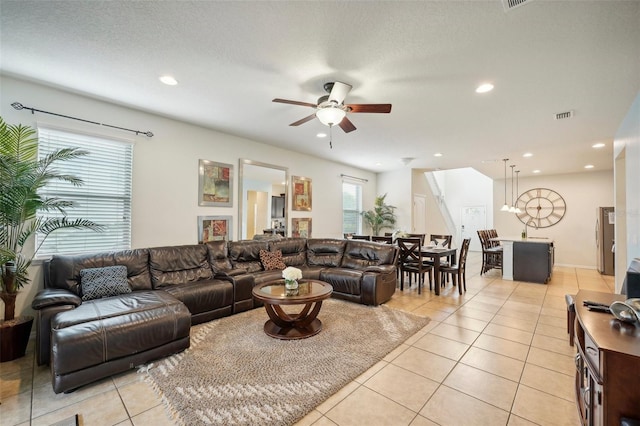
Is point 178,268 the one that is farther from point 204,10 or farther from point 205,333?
point 204,10

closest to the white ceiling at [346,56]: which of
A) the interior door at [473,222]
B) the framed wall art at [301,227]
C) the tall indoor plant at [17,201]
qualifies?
the tall indoor plant at [17,201]

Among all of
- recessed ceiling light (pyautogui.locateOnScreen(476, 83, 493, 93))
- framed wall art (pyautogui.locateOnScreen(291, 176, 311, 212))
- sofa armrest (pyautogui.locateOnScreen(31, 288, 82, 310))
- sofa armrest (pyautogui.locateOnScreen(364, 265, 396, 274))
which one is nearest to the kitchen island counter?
sofa armrest (pyautogui.locateOnScreen(364, 265, 396, 274))

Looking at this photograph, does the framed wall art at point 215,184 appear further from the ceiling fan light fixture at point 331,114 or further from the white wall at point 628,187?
the white wall at point 628,187

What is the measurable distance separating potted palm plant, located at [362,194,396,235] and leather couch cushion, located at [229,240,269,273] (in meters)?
4.08

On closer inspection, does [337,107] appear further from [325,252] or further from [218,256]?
[325,252]

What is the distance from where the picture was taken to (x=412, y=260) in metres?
5.16

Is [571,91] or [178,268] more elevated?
[571,91]

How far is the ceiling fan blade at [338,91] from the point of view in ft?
8.70

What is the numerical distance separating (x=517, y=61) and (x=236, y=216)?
441 centimetres

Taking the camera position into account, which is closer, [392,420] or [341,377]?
[392,420]

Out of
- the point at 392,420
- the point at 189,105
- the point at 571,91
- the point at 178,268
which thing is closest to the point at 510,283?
the point at 571,91

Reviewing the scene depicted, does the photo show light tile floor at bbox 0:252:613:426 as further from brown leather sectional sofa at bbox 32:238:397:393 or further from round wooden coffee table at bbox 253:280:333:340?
round wooden coffee table at bbox 253:280:333:340

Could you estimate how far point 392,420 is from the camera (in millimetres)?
1807

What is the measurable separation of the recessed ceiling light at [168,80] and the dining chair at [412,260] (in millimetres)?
4251
